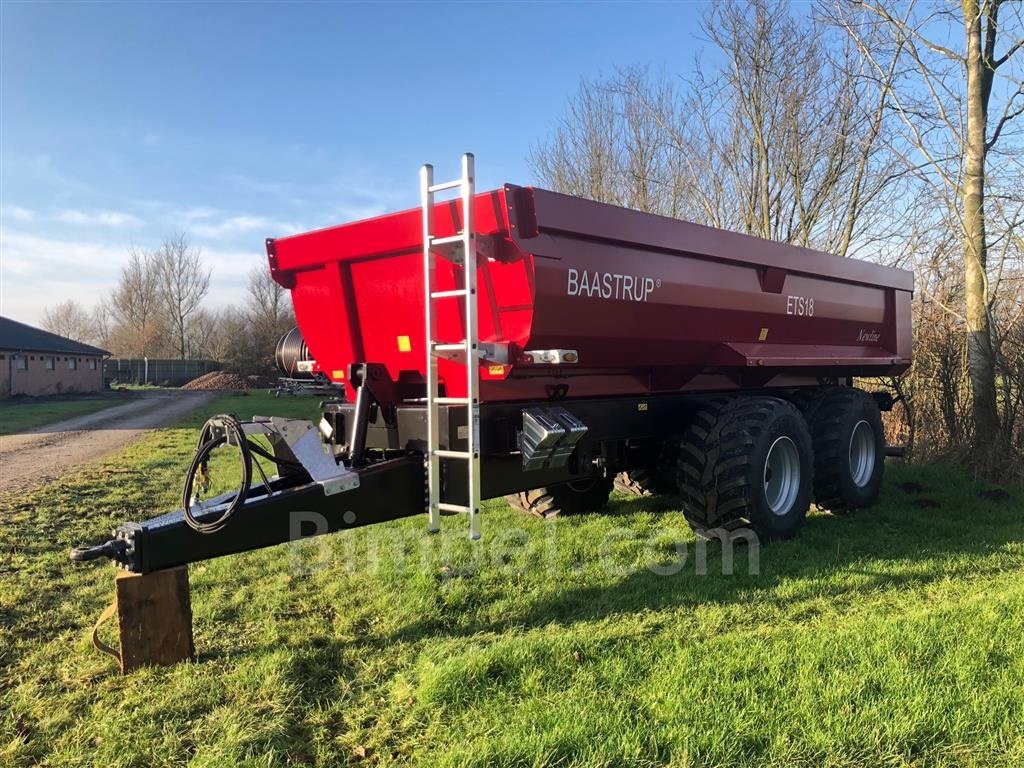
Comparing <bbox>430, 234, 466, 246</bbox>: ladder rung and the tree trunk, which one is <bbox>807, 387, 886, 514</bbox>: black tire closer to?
the tree trunk

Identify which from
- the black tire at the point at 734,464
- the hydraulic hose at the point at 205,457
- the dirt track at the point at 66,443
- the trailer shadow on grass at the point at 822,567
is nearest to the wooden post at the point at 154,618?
the hydraulic hose at the point at 205,457

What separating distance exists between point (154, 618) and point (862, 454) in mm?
6318

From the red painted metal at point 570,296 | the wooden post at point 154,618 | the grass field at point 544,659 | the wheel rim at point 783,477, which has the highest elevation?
the red painted metal at point 570,296

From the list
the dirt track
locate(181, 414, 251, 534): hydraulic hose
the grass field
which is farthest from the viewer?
the dirt track

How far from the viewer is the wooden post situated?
3373mm

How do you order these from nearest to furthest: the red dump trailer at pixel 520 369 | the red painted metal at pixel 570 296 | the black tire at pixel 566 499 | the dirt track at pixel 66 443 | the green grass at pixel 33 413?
the red dump trailer at pixel 520 369 → the red painted metal at pixel 570 296 → the black tire at pixel 566 499 → the dirt track at pixel 66 443 → the green grass at pixel 33 413

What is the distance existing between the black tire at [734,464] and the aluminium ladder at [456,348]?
1.99 m

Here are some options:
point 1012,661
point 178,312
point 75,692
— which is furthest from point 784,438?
point 178,312

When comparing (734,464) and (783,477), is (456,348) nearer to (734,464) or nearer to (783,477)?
(734,464)

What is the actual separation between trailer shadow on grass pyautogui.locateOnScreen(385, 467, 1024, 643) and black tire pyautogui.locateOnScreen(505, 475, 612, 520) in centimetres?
22

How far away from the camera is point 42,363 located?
3581 cm

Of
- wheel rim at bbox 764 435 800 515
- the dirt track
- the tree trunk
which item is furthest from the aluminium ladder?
the dirt track

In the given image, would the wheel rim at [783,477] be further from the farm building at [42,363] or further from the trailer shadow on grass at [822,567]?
the farm building at [42,363]

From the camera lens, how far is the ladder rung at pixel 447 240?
3.76 metres
